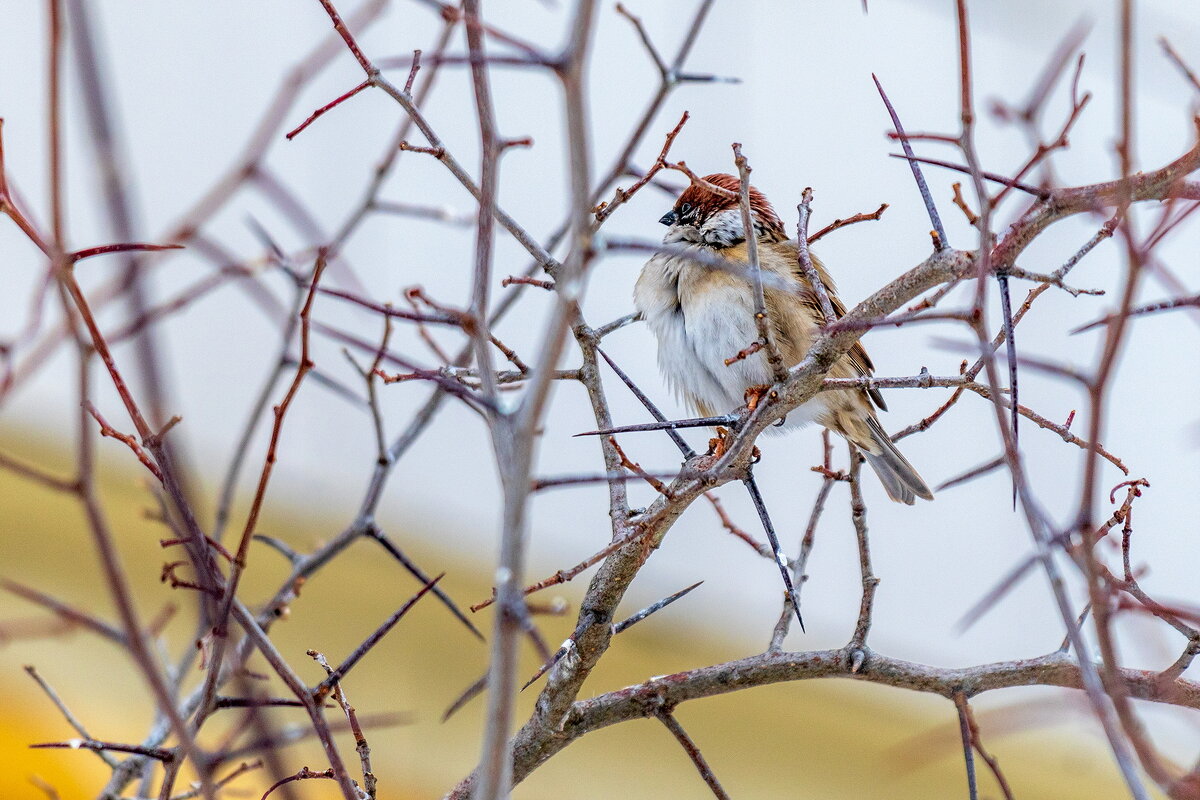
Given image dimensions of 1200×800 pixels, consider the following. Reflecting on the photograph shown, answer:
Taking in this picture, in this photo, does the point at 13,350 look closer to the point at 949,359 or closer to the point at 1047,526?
the point at 1047,526

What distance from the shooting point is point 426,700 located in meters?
4.39

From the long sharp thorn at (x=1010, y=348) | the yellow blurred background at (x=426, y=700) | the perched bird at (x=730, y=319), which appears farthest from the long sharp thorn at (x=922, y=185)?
the yellow blurred background at (x=426, y=700)

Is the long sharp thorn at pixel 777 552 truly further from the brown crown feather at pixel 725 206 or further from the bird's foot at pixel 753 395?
the brown crown feather at pixel 725 206

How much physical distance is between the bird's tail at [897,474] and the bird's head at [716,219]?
52 centimetres

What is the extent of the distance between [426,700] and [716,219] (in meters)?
2.74

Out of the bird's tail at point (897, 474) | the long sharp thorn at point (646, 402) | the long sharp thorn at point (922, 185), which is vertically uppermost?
the bird's tail at point (897, 474)

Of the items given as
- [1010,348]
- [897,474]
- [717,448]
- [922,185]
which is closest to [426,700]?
[897,474]

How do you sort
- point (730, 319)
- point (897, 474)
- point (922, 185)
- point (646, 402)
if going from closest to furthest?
point (922, 185) → point (646, 402) → point (730, 319) → point (897, 474)

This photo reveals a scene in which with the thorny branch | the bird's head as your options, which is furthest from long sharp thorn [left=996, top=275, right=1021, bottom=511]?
the bird's head

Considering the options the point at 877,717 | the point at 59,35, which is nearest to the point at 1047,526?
the point at 59,35

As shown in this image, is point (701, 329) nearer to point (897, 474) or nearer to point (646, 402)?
point (897, 474)

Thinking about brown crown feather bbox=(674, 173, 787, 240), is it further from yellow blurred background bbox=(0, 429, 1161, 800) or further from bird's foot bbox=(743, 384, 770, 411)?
yellow blurred background bbox=(0, 429, 1161, 800)

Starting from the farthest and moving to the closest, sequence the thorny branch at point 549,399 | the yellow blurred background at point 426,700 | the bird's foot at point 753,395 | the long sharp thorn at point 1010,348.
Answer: the yellow blurred background at point 426,700
the bird's foot at point 753,395
the long sharp thorn at point 1010,348
the thorny branch at point 549,399

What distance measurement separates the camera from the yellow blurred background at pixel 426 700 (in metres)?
3.60
